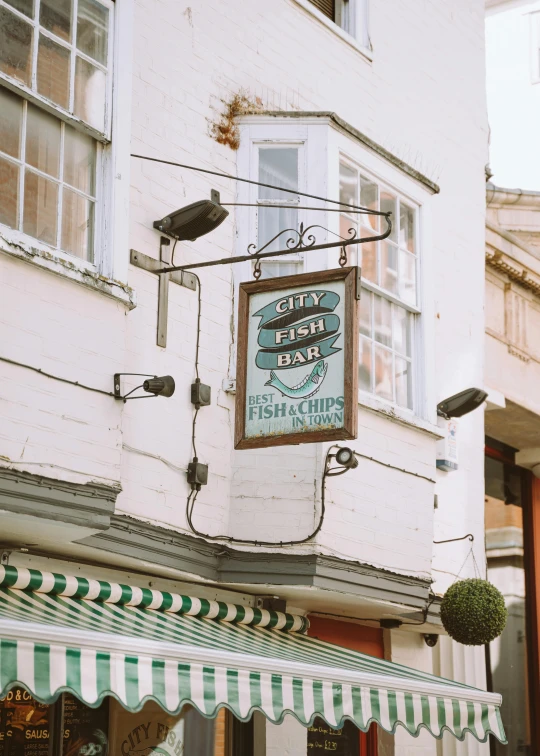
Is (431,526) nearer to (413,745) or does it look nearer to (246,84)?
(413,745)

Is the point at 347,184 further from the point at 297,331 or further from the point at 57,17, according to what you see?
the point at 57,17

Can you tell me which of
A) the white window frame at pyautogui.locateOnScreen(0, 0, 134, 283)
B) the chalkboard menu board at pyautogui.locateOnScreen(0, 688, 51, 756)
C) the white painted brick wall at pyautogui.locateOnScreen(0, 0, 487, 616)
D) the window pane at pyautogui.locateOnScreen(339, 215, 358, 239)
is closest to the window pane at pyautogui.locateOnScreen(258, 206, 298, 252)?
the white painted brick wall at pyautogui.locateOnScreen(0, 0, 487, 616)

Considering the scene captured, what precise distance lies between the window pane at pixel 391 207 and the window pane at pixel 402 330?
639mm

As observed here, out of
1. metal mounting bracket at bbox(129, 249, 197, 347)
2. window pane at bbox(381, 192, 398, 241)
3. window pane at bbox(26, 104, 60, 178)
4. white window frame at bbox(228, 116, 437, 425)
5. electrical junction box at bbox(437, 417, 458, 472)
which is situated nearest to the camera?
window pane at bbox(26, 104, 60, 178)

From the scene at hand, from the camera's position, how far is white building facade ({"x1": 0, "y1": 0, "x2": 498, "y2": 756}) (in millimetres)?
6988

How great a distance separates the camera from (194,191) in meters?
8.80

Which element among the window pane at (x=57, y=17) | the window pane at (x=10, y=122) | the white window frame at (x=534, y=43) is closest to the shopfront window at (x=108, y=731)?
the window pane at (x=10, y=122)

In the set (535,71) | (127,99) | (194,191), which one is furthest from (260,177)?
(535,71)

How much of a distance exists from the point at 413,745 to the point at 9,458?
5.73 metres

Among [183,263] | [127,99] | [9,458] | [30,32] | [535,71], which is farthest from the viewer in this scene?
[535,71]

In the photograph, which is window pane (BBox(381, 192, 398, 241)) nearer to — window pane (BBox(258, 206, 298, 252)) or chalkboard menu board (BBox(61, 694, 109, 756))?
window pane (BBox(258, 206, 298, 252))

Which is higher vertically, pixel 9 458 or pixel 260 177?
pixel 260 177

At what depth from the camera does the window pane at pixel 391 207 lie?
9.95m

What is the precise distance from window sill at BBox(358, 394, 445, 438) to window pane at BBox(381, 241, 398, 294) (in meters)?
1.09
